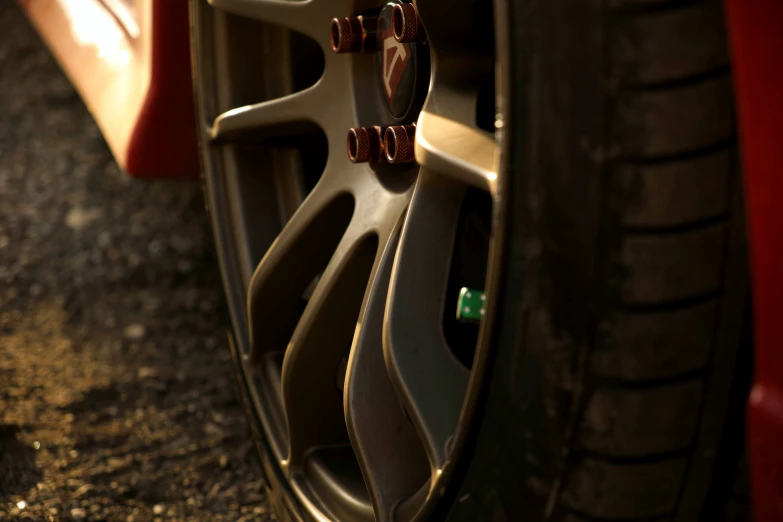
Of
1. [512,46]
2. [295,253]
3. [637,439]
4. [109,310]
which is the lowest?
[109,310]

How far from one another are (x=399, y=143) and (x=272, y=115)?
29cm

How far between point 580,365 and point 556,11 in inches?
10.6

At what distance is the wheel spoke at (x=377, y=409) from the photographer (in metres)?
1.11

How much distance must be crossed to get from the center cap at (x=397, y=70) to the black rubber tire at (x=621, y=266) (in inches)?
17.3

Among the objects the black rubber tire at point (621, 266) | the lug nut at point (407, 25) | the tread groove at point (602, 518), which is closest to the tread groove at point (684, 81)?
the black rubber tire at point (621, 266)

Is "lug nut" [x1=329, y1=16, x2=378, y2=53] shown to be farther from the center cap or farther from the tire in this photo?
the tire

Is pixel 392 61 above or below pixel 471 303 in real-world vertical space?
above

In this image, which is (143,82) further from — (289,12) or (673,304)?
(673,304)

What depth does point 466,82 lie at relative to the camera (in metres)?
1.05

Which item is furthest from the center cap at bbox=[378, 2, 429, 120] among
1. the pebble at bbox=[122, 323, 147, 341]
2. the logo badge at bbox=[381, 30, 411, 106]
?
the pebble at bbox=[122, 323, 147, 341]

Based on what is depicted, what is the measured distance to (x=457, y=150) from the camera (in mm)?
932

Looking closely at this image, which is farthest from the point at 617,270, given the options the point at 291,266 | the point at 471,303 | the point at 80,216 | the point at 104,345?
the point at 80,216

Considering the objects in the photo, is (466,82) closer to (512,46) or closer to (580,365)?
(512,46)

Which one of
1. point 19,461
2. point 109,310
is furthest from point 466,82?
point 109,310
